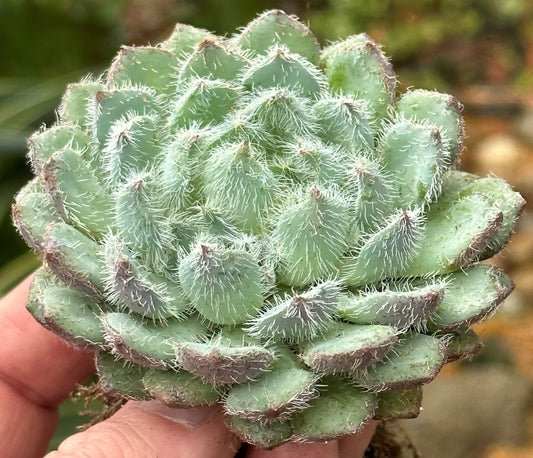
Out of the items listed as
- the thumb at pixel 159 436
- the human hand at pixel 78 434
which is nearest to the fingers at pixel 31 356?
the human hand at pixel 78 434

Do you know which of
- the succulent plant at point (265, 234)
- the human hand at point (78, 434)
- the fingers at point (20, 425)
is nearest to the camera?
the succulent plant at point (265, 234)

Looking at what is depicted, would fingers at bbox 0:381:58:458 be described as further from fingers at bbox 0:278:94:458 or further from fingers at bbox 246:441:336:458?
fingers at bbox 246:441:336:458

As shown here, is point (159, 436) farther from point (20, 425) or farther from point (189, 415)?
point (20, 425)

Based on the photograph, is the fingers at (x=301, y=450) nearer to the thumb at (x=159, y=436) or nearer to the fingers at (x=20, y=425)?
the thumb at (x=159, y=436)

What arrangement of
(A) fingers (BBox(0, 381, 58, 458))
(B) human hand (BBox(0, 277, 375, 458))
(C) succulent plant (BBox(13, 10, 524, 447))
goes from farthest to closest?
1. (A) fingers (BBox(0, 381, 58, 458))
2. (B) human hand (BBox(0, 277, 375, 458))
3. (C) succulent plant (BBox(13, 10, 524, 447))

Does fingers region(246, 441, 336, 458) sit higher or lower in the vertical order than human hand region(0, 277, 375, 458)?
lower

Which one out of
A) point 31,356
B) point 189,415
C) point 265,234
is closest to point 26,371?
point 31,356

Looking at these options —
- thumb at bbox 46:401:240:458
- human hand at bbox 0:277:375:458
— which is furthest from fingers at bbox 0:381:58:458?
thumb at bbox 46:401:240:458

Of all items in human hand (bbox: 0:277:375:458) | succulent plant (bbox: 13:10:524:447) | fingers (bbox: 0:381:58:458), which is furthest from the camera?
A: fingers (bbox: 0:381:58:458)

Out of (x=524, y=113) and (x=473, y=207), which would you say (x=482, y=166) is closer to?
(x=524, y=113)
